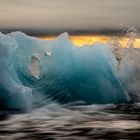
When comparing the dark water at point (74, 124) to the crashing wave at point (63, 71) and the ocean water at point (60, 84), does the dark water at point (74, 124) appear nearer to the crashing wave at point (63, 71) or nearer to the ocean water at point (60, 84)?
the ocean water at point (60, 84)

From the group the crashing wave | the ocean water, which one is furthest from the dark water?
the crashing wave

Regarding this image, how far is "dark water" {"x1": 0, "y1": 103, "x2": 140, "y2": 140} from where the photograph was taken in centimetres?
1416

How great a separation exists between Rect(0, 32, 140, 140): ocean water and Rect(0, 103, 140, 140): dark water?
34mm

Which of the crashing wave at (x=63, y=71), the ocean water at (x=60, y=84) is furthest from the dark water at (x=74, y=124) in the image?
the crashing wave at (x=63, y=71)

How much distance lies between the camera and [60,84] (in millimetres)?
23406

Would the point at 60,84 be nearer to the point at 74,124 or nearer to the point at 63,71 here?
the point at 63,71

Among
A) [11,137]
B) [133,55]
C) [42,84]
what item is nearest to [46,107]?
[42,84]

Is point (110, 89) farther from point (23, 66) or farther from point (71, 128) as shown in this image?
point (71, 128)

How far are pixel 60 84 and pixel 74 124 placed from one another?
6.95 meters

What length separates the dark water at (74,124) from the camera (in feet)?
46.5

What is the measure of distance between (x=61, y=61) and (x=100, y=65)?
1645 mm

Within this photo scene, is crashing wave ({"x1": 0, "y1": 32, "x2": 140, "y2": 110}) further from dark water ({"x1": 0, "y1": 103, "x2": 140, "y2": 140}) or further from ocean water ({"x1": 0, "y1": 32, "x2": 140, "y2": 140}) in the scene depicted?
dark water ({"x1": 0, "y1": 103, "x2": 140, "y2": 140})

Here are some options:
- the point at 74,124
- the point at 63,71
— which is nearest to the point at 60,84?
the point at 63,71

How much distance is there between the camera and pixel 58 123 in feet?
55.5
